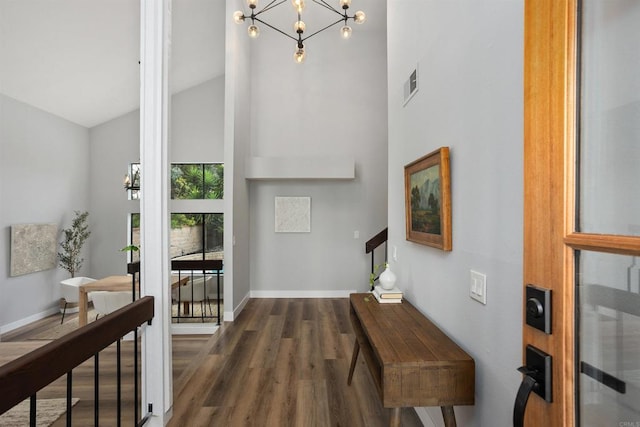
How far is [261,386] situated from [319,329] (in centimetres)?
137

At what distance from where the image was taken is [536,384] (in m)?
0.68

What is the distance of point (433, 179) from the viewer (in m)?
1.77

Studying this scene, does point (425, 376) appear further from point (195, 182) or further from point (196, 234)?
point (195, 182)

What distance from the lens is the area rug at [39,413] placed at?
5.38 feet

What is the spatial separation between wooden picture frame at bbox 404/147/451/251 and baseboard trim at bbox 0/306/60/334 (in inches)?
83.1

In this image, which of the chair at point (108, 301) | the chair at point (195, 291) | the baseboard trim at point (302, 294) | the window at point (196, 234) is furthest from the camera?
the window at point (196, 234)


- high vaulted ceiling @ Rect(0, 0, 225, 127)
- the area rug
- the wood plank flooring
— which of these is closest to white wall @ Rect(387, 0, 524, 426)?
the wood plank flooring

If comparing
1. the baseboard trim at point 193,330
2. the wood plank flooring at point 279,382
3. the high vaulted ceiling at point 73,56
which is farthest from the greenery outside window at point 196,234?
the high vaulted ceiling at point 73,56

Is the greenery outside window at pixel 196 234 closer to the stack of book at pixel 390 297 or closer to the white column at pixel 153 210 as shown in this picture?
the white column at pixel 153 210

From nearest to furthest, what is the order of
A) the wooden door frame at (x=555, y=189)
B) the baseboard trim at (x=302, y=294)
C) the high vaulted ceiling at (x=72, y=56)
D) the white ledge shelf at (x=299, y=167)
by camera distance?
the wooden door frame at (x=555, y=189)
the high vaulted ceiling at (x=72, y=56)
the white ledge shelf at (x=299, y=167)
the baseboard trim at (x=302, y=294)

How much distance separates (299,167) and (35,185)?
11.9 ft

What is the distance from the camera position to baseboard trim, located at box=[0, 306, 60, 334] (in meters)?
1.34

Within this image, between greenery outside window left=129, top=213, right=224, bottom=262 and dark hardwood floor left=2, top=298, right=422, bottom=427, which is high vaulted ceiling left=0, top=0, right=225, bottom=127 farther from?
greenery outside window left=129, top=213, right=224, bottom=262

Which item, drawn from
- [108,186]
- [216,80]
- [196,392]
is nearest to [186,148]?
[216,80]
